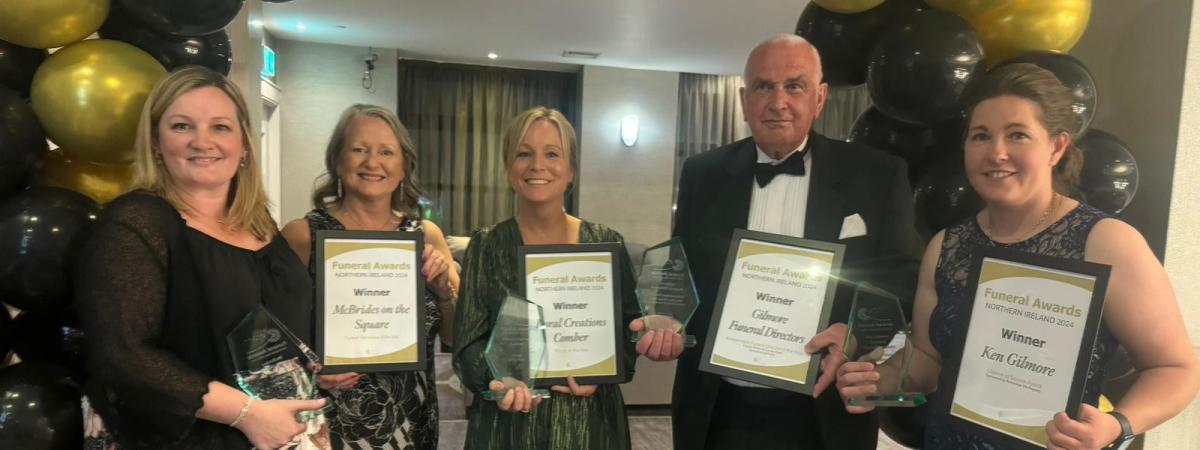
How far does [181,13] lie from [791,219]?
1703mm

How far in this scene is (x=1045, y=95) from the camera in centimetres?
138

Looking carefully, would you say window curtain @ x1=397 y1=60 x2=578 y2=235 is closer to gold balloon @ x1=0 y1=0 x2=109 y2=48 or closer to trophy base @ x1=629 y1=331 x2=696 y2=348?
gold balloon @ x1=0 y1=0 x2=109 y2=48

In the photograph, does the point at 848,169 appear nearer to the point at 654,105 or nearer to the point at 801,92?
the point at 801,92

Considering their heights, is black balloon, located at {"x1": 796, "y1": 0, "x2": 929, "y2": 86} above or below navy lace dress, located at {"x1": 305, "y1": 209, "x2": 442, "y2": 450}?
above

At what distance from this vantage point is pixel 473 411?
1.85m

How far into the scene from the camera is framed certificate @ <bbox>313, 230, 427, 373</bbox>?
1668 mm

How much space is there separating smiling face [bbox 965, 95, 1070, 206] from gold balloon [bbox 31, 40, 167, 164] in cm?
197

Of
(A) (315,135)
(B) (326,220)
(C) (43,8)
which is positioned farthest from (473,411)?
(A) (315,135)

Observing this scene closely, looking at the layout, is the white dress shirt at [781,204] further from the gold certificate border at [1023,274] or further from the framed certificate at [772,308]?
the gold certificate border at [1023,274]

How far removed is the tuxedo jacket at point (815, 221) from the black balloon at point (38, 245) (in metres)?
1.57

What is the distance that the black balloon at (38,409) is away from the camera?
1560mm

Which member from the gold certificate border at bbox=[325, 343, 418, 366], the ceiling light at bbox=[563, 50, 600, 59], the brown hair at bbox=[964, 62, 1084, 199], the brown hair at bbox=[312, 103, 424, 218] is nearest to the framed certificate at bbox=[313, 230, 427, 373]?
the gold certificate border at bbox=[325, 343, 418, 366]

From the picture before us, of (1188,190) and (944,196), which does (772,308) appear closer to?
(944,196)

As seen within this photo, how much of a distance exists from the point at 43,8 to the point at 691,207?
1.71 metres
